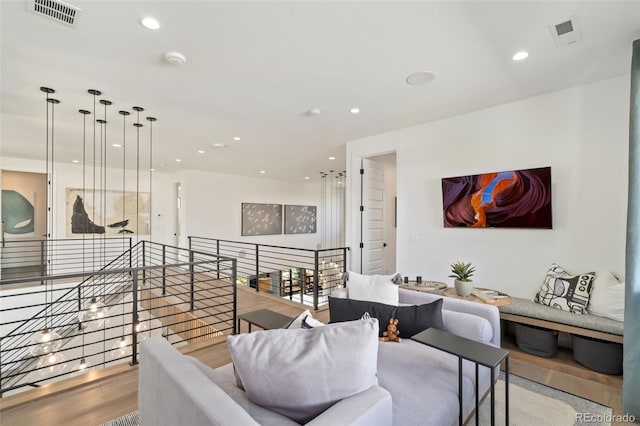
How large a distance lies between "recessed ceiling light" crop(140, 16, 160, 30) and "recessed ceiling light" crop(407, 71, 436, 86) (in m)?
1.99

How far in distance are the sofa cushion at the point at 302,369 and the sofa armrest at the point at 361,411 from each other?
37mm

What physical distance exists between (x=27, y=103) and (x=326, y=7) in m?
3.46

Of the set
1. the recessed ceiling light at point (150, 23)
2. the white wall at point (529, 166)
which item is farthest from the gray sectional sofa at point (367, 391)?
the recessed ceiling light at point (150, 23)

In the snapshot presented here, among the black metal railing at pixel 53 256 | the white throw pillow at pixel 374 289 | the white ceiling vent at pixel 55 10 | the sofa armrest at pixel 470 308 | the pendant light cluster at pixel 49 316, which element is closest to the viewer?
the white ceiling vent at pixel 55 10

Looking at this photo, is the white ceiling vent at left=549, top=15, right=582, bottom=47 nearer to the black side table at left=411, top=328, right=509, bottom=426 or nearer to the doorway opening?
the black side table at left=411, top=328, right=509, bottom=426

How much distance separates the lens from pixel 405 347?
1.90 m

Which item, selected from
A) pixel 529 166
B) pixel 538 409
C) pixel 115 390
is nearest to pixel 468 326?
pixel 538 409

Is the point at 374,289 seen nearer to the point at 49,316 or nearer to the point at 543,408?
the point at 543,408

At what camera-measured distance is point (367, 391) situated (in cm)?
111

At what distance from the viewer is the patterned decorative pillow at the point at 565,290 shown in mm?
2543

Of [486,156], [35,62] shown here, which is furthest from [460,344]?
[35,62]

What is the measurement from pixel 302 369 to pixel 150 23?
2.21 m

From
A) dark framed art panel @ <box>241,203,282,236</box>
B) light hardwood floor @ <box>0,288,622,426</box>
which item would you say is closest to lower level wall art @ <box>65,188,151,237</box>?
dark framed art panel @ <box>241,203,282,236</box>

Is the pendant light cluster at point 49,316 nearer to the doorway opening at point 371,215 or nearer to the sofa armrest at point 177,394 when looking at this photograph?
the sofa armrest at point 177,394
